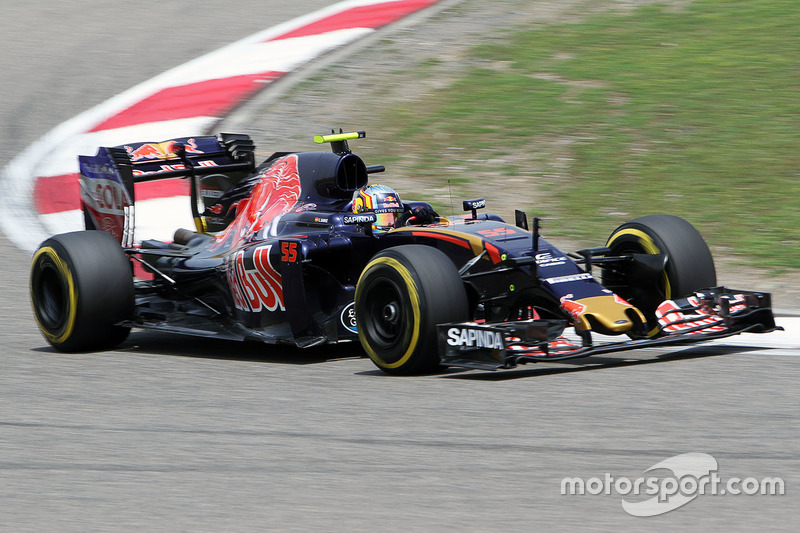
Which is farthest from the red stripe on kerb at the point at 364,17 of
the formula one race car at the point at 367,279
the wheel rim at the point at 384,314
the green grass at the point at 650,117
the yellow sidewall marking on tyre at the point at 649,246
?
the wheel rim at the point at 384,314

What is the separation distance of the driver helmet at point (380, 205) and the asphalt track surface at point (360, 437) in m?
0.90

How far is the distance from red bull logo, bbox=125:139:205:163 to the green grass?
3.38 meters

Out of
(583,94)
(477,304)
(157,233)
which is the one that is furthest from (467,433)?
(583,94)

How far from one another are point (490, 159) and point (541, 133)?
812mm

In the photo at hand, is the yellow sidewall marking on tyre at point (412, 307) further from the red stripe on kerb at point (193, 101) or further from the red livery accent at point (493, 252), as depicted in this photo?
the red stripe on kerb at point (193, 101)

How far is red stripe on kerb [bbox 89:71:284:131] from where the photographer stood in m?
14.1

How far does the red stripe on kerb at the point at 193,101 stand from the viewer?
1413cm

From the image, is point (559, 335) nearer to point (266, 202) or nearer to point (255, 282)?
point (255, 282)

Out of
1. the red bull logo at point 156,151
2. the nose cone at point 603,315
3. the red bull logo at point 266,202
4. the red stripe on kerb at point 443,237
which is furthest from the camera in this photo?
the red bull logo at point 156,151

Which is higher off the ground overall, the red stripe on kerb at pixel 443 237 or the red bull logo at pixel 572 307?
the red stripe on kerb at pixel 443 237

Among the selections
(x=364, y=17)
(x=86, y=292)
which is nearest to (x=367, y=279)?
(x=86, y=292)

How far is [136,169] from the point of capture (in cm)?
884

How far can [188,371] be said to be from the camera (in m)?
7.12

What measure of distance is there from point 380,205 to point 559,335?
5.94 feet
